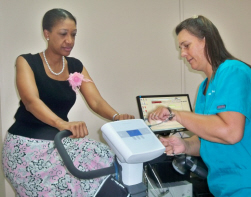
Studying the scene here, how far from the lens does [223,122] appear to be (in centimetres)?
87

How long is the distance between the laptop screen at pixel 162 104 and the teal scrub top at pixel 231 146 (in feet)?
3.25

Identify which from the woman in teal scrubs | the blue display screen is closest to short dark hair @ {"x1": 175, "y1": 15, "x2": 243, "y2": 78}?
the woman in teal scrubs

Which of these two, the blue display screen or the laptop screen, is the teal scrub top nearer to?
the blue display screen

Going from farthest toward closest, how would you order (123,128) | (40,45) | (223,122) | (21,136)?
(40,45) < (21,136) < (223,122) < (123,128)

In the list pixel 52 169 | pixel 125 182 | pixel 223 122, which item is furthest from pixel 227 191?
pixel 52 169

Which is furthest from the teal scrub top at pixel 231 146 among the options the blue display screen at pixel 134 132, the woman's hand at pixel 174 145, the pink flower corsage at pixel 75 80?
the pink flower corsage at pixel 75 80

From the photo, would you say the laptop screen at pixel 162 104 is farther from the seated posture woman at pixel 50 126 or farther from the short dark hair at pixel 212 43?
the short dark hair at pixel 212 43

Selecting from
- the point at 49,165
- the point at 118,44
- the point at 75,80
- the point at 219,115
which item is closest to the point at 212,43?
the point at 219,115

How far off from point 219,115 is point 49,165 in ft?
2.59

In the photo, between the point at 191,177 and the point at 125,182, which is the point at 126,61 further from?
the point at 125,182

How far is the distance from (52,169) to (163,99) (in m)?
1.30

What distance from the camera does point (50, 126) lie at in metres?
1.34

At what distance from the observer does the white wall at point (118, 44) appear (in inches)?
79.6

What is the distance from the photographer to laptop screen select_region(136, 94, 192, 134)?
2107 mm
